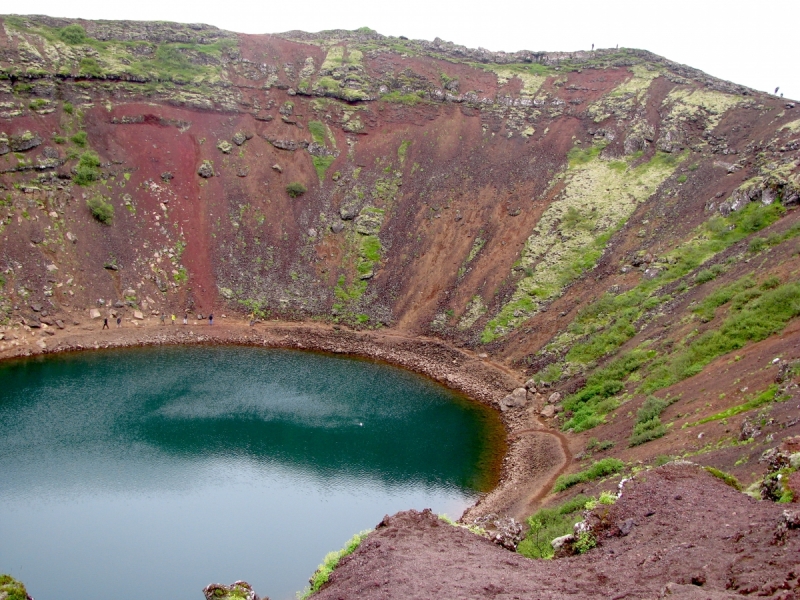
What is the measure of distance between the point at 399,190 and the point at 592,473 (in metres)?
41.5

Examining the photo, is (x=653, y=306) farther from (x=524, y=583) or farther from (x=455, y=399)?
(x=524, y=583)

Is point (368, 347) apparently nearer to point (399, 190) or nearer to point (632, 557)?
point (399, 190)

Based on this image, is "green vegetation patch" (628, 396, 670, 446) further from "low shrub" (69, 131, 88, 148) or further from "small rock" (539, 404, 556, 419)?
"low shrub" (69, 131, 88, 148)

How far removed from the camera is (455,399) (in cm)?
4750

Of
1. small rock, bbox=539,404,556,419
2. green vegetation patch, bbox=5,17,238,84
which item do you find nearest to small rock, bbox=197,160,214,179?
green vegetation patch, bbox=5,17,238,84

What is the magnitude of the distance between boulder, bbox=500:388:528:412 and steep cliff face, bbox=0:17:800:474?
2.16 m

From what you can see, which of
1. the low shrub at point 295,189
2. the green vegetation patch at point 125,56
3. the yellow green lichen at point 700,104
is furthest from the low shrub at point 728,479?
the green vegetation patch at point 125,56

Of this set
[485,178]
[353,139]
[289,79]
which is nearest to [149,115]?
[289,79]

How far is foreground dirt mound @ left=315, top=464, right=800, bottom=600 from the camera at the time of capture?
1467 centimetres

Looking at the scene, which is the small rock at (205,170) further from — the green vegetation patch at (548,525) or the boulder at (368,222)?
the green vegetation patch at (548,525)

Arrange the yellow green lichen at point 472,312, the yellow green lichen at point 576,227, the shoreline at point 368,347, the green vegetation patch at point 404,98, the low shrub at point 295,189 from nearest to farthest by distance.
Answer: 1. the shoreline at point 368,347
2. the yellow green lichen at point 576,227
3. the yellow green lichen at point 472,312
4. the low shrub at point 295,189
5. the green vegetation patch at point 404,98

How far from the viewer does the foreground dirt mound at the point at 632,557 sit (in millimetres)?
14672

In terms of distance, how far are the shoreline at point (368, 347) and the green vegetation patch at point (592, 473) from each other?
4659 millimetres

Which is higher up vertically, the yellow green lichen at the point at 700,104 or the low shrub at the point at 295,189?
the yellow green lichen at the point at 700,104
